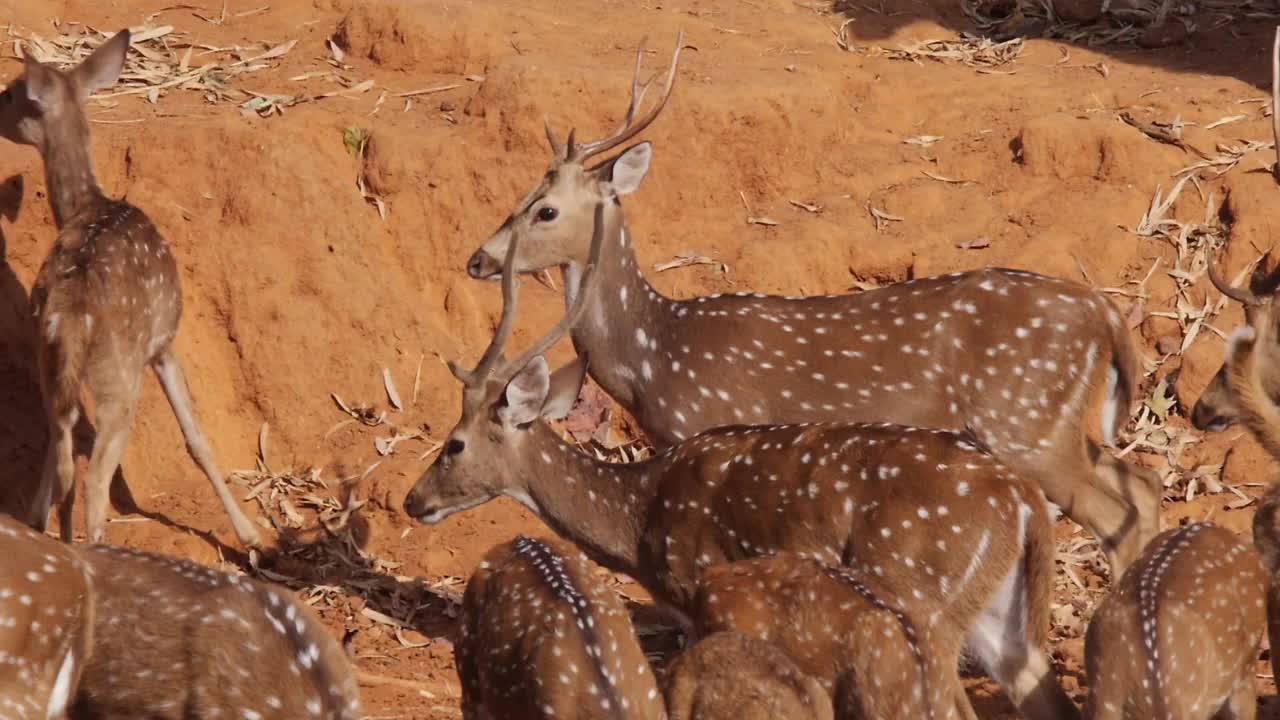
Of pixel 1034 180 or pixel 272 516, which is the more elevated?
pixel 1034 180

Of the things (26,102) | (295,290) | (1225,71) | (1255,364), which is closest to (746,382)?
(1255,364)

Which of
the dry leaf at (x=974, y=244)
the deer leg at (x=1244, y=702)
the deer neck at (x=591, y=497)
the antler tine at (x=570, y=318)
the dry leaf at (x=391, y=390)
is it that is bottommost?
the dry leaf at (x=391, y=390)

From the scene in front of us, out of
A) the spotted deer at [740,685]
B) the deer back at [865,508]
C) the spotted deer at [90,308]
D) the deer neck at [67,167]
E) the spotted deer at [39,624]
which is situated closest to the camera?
the spotted deer at [39,624]

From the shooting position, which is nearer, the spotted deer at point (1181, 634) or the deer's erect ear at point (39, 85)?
the spotted deer at point (1181, 634)

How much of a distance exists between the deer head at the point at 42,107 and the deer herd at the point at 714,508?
0.05 feet

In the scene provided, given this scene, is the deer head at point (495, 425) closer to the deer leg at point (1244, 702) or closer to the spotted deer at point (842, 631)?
the spotted deer at point (842, 631)

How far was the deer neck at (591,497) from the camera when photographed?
26.3ft

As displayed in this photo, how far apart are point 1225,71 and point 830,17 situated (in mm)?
2474

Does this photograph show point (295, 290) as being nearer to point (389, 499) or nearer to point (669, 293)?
point (389, 499)

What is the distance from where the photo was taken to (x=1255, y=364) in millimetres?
7746

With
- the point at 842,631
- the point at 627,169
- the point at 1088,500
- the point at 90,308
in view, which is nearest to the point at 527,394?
the point at 627,169

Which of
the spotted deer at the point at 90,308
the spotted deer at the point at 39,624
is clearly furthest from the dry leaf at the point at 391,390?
the spotted deer at the point at 39,624

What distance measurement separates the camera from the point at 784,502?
7.36 meters

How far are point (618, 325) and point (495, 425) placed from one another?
1033mm
